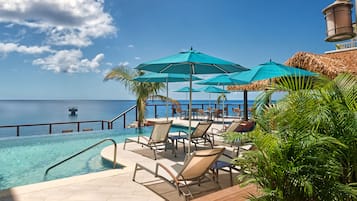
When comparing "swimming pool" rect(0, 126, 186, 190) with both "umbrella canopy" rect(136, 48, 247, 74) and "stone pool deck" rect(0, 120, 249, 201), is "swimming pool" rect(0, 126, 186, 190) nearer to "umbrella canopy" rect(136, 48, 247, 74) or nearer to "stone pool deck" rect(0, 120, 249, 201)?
"stone pool deck" rect(0, 120, 249, 201)

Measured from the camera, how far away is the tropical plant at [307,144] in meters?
1.89

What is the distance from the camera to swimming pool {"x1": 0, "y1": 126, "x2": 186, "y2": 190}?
537cm

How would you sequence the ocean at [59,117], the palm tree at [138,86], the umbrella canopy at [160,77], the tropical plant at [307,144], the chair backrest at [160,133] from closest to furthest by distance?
the tropical plant at [307,144] → the chair backrest at [160,133] → the umbrella canopy at [160,77] → the palm tree at [138,86] → the ocean at [59,117]

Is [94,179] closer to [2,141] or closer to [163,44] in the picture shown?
[2,141]

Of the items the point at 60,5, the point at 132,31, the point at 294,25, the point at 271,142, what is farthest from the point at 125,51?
the point at 271,142

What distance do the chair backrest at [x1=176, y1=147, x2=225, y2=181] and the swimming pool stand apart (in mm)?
2762

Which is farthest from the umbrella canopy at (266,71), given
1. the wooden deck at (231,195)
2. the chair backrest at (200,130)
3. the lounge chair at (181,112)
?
the lounge chair at (181,112)

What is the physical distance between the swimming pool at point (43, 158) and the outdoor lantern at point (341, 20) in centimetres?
530

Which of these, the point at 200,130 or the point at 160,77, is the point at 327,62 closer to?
the point at 200,130

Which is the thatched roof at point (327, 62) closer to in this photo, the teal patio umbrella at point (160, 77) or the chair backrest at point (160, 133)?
the teal patio umbrella at point (160, 77)

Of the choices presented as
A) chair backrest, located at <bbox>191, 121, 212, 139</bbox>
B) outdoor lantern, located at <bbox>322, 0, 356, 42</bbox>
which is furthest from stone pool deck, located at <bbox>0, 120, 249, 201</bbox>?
outdoor lantern, located at <bbox>322, 0, 356, 42</bbox>

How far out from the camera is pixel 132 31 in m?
19.5

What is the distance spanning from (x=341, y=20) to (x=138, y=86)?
11.8 m

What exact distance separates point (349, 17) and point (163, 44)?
19.3m
